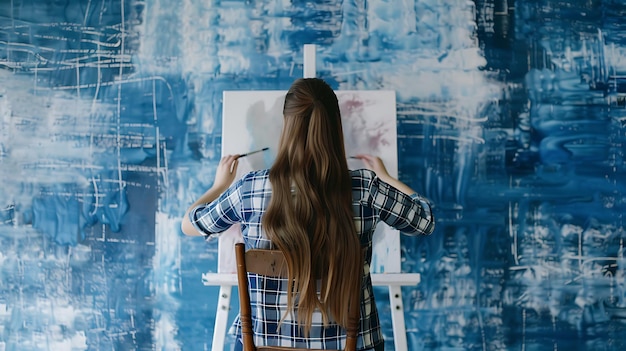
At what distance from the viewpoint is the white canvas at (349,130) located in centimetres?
179

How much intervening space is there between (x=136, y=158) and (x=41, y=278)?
60 cm

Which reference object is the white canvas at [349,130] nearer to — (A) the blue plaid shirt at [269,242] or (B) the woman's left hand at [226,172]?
(B) the woman's left hand at [226,172]

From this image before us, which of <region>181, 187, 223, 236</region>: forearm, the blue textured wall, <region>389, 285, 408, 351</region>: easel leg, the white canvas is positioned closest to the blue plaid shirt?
<region>181, 187, 223, 236</region>: forearm

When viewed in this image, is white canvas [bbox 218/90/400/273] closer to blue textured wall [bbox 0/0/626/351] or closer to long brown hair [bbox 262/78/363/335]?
blue textured wall [bbox 0/0/626/351]

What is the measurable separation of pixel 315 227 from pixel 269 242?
11 centimetres

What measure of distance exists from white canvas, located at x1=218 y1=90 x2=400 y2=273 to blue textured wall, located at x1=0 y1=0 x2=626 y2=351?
24 cm

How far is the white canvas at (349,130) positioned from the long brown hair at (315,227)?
0.61 m

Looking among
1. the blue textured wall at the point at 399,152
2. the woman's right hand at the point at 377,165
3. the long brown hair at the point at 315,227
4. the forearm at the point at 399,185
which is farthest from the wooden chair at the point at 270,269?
the blue textured wall at the point at 399,152

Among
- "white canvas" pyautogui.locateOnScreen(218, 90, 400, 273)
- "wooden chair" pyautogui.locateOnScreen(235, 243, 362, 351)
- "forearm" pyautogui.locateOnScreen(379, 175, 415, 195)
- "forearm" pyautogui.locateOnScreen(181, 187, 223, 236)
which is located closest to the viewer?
"wooden chair" pyautogui.locateOnScreen(235, 243, 362, 351)

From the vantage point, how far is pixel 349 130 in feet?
5.99

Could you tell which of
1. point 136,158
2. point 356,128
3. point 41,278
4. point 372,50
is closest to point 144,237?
point 136,158

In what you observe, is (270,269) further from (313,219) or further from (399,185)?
(399,185)

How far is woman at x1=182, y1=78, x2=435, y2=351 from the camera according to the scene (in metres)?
1.15

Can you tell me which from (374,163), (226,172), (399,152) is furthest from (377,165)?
(226,172)
